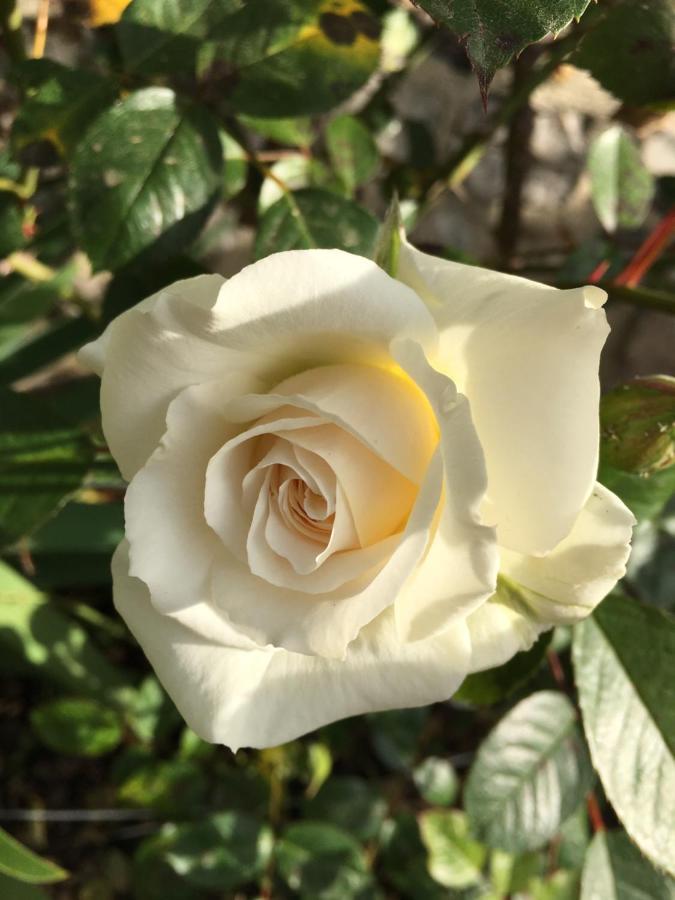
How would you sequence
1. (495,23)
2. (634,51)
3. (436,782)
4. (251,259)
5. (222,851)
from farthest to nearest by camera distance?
(436,782), (222,851), (251,259), (634,51), (495,23)

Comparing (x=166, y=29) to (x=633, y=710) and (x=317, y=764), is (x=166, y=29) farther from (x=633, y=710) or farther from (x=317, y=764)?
(x=317, y=764)

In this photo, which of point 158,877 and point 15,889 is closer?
point 15,889

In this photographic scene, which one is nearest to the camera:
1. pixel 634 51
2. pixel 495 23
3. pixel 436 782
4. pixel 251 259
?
pixel 495 23

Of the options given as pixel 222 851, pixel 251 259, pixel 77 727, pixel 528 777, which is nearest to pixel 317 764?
pixel 222 851

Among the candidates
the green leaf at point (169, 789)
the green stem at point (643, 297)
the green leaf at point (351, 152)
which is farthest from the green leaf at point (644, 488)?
the green leaf at point (169, 789)

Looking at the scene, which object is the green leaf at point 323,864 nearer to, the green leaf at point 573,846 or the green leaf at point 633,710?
the green leaf at point 573,846

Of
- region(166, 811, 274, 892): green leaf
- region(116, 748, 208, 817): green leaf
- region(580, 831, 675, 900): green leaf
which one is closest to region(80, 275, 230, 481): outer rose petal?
region(580, 831, 675, 900): green leaf

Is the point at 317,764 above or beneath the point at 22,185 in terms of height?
beneath

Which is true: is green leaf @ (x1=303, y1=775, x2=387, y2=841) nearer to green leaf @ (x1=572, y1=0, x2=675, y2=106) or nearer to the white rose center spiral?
the white rose center spiral

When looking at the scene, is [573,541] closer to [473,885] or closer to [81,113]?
[81,113]
